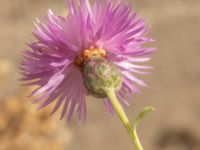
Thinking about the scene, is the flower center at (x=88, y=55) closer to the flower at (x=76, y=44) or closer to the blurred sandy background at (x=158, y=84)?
the flower at (x=76, y=44)

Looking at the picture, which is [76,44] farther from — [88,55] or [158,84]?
[158,84]

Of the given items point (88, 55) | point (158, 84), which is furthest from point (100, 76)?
point (158, 84)

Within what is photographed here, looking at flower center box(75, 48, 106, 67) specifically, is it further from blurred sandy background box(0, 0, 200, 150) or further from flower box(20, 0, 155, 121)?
blurred sandy background box(0, 0, 200, 150)

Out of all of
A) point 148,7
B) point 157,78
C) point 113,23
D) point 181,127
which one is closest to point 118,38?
point 113,23

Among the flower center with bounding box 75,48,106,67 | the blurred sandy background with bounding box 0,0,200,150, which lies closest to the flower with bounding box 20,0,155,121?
the flower center with bounding box 75,48,106,67

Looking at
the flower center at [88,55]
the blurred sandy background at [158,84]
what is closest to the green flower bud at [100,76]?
the flower center at [88,55]

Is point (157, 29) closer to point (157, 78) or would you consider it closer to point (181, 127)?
point (157, 78)
